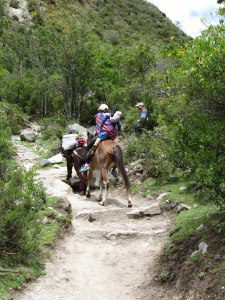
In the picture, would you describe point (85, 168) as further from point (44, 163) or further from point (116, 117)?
point (44, 163)

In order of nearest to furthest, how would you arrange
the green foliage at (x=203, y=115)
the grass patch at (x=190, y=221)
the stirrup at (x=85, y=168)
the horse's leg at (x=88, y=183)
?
the green foliage at (x=203, y=115)
the grass patch at (x=190, y=221)
the stirrup at (x=85, y=168)
the horse's leg at (x=88, y=183)

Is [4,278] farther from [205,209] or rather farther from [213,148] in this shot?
[205,209]

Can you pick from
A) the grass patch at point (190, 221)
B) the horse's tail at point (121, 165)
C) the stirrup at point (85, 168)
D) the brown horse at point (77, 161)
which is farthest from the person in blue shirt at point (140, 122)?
the grass patch at point (190, 221)

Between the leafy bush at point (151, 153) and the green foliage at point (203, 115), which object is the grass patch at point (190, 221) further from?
the leafy bush at point (151, 153)

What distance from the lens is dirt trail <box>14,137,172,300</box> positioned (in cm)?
610

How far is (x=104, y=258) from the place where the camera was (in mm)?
7789

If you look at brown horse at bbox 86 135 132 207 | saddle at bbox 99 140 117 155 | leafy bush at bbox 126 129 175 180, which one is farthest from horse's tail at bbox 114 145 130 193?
leafy bush at bbox 126 129 175 180

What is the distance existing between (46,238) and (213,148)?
3.89 meters

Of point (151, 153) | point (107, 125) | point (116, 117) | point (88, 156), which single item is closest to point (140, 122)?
point (151, 153)

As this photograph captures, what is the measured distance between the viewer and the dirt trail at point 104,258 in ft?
20.0

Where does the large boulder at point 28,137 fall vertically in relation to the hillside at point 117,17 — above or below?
below

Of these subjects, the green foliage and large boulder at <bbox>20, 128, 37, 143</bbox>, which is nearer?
the green foliage

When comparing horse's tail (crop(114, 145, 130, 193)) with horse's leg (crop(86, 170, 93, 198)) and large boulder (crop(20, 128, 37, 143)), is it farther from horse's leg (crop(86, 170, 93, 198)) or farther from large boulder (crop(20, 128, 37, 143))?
large boulder (crop(20, 128, 37, 143))

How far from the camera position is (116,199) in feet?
39.3
